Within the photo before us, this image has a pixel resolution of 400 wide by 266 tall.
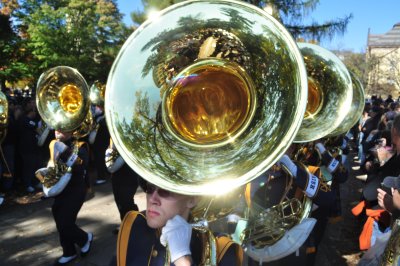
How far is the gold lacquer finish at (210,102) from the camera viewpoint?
2.01 metres

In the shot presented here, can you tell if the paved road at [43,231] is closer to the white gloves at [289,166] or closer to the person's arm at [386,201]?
the white gloves at [289,166]

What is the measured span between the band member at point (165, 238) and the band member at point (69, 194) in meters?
2.18

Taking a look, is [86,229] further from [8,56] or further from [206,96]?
[8,56]

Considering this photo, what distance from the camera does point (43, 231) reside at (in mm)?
4809

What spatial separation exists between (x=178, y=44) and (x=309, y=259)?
2.11 meters

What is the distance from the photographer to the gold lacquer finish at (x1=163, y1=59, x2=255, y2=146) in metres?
2.01

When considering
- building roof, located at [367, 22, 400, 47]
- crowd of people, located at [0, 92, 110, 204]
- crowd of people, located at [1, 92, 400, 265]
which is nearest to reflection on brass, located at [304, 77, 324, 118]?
crowd of people, located at [1, 92, 400, 265]

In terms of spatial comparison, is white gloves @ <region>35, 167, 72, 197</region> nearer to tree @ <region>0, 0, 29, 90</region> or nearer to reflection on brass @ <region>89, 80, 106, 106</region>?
reflection on brass @ <region>89, 80, 106, 106</region>

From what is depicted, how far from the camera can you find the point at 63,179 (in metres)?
3.63

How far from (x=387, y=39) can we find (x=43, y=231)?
51204 millimetres

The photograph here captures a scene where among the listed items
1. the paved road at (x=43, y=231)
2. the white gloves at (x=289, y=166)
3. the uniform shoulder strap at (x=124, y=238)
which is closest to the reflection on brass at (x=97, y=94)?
the paved road at (x=43, y=231)

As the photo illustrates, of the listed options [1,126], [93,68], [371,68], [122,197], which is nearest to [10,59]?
[93,68]

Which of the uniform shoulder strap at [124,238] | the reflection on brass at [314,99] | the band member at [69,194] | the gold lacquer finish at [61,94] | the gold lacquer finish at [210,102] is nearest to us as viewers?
the uniform shoulder strap at [124,238]

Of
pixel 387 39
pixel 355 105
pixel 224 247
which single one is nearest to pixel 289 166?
pixel 224 247
